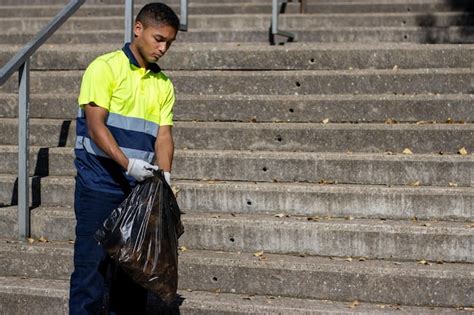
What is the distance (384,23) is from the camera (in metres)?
8.98

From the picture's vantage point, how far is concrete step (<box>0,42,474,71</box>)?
24.5ft

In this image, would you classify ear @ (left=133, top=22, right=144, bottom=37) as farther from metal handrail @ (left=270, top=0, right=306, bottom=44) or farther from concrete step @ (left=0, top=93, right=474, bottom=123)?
metal handrail @ (left=270, top=0, right=306, bottom=44)

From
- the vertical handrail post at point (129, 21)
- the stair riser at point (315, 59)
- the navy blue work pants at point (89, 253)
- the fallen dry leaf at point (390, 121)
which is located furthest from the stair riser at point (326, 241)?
the stair riser at point (315, 59)

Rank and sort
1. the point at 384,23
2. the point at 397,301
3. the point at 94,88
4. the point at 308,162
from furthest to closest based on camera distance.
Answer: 1. the point at 384,23
2. the point at 308,162
3. the point at 397,301
4. the point at 94,88

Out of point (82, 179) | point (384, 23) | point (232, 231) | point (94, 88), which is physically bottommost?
point (232, 231)

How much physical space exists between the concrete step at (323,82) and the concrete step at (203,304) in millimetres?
2225

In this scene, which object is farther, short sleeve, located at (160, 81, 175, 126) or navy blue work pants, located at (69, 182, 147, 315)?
short sleeve, located at (160, 81, 175, 126)

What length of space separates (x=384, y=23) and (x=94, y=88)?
5.05 metres

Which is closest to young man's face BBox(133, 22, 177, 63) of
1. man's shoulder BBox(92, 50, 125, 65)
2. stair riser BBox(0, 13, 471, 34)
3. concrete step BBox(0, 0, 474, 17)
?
man's shoulder BBox(92, 50, 125, 65)

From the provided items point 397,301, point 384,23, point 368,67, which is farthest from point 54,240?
point 384,23

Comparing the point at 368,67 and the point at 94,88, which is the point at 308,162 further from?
the point at 94,88

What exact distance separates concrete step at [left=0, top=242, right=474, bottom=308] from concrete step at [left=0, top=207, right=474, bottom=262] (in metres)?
0.08

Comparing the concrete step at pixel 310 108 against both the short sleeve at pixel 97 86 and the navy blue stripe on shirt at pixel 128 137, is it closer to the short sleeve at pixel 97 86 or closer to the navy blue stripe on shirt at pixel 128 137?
the navy blue stripe on shirt at pixel 128 137

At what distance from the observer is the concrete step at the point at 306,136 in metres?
6.47
